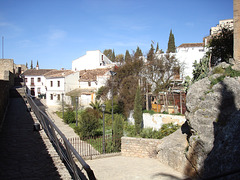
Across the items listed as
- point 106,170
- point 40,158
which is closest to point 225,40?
point 106,170

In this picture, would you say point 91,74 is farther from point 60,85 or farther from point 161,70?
point 161,70

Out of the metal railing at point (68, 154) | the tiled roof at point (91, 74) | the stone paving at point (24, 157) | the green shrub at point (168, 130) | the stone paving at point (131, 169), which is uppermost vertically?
the tiled roof at point (91, 74)

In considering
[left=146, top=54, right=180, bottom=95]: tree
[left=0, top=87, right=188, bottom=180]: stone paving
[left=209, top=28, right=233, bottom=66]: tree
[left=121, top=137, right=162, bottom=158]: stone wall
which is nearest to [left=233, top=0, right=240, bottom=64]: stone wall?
[left=209, top=28, right=233, bottom=66]: tree

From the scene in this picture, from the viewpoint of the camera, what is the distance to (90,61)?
124 feet

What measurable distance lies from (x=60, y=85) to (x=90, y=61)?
355 inches

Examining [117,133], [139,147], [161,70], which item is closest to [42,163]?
[139,147]

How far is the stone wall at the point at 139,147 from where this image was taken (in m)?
12.3

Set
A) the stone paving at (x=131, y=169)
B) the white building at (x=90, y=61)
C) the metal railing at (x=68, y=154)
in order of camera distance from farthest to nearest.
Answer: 1. the white building at (x=90, y=61)
2. the stone paving at (x=131, y=169)
3. the metal railing at (x=68, y=154)

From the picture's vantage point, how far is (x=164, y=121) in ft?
56.6

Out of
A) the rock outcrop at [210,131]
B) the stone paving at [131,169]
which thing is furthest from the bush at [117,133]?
the rock outcrop at [210,131]

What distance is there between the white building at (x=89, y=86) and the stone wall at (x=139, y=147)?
1535 centimetres

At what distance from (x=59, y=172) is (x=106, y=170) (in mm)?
6756

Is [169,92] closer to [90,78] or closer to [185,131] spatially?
[185,131]

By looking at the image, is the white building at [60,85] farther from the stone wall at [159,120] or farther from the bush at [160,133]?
the bush at [160,133]
